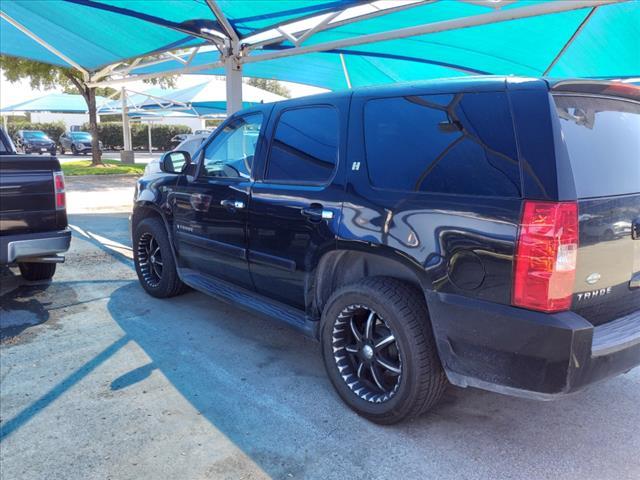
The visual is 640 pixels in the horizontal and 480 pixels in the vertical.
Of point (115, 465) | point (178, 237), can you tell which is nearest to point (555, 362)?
point (115, 465)

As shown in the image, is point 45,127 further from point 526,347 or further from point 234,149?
point 526,347

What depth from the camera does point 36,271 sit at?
5770 mm

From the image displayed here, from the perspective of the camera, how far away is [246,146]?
4102mm

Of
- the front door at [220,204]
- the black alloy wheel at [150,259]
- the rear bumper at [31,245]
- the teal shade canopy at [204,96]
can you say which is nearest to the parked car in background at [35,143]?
the teal shade canopy at [204,96]

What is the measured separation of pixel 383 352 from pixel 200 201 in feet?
6.98

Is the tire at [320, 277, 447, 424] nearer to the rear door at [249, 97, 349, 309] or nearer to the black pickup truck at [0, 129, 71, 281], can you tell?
the rear door at [249, 97, 349, 309]

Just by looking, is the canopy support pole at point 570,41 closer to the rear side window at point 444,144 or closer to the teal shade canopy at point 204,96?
the rear side window at point 444,144

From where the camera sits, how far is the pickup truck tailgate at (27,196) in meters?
4.51

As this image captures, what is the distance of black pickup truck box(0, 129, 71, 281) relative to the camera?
4.50 m

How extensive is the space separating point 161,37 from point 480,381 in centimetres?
940

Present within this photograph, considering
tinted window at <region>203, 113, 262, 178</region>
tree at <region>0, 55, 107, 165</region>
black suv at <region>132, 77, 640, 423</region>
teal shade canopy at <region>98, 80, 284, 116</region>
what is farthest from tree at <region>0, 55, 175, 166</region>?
black suv at <region>132, 77, 640, 423</region>

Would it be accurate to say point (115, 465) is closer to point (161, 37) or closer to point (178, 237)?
point (178, 237)

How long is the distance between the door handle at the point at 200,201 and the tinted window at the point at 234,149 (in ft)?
0.66

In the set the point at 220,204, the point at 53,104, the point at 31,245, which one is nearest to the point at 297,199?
the point at 220,204
